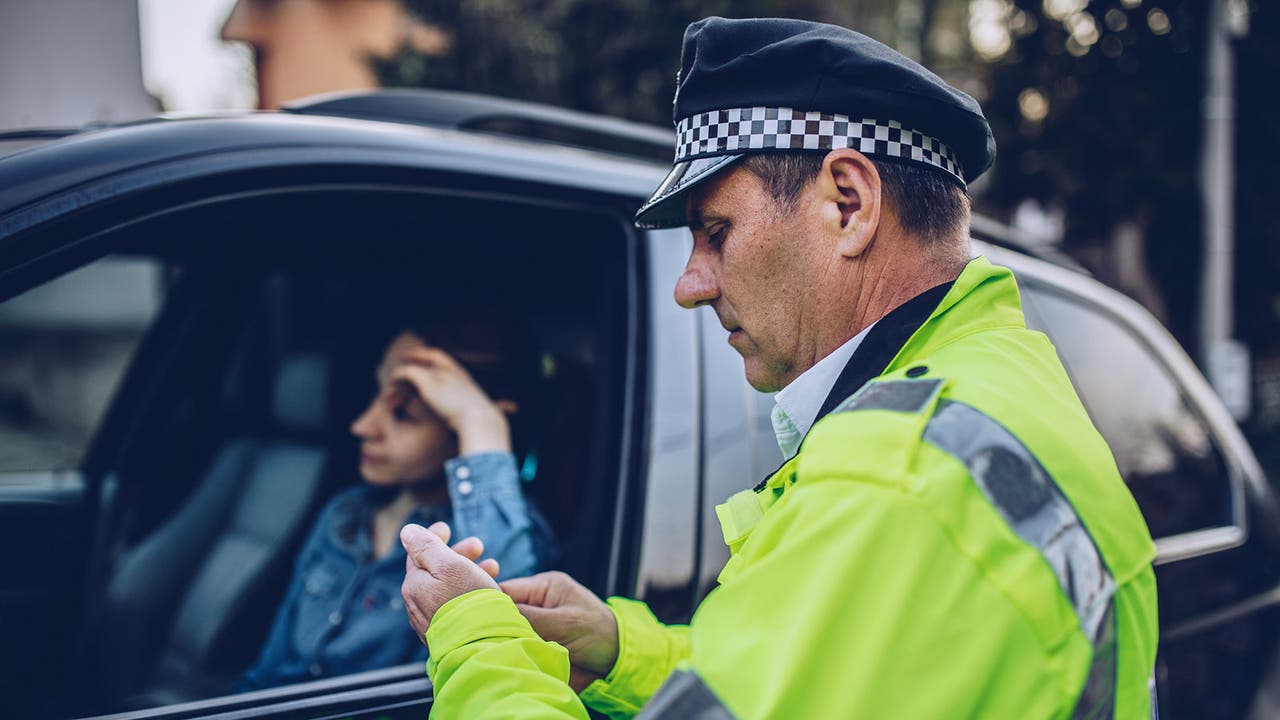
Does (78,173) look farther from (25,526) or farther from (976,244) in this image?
(25,526)

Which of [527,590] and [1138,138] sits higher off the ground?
[1138,138]

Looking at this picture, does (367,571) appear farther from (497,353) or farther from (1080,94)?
(1080,94)

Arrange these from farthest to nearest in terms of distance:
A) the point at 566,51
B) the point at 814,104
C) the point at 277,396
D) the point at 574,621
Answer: the point at 566,51 → the point at 277,396 → the point at 574,621 → the point at 814,104

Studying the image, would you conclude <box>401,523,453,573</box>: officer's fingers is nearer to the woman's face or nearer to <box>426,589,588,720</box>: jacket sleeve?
<box>426,589,588,720</box>: jacket sleeve

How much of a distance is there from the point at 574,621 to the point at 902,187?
78 centimetres

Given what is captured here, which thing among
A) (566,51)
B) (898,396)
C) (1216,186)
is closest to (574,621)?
(898,396)

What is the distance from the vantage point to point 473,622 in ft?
3.76

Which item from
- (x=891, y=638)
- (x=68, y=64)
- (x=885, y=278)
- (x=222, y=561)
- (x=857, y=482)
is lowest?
(x=222, y=561)

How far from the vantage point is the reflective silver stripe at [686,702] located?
2.87 ft

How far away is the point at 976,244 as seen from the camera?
2262mm

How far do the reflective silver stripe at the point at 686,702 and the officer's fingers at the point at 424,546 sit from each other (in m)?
0.44

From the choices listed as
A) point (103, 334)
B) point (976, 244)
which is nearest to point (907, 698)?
point (976, 244)

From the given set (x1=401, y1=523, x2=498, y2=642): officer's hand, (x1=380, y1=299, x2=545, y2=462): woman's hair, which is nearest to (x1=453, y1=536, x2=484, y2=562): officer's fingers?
(x1=401, y1=523, x2=498, y2=642): officer's hand

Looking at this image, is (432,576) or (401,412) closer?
(432,576)
